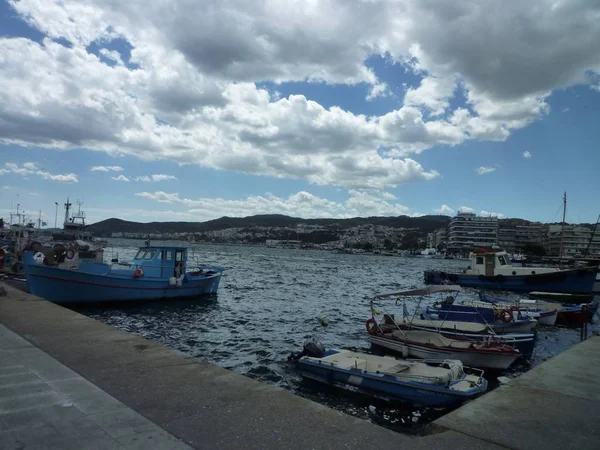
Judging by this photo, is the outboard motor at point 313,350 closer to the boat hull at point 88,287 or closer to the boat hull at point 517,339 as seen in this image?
the boat hull at point 517,339

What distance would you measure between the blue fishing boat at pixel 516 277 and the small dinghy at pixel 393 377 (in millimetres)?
34984

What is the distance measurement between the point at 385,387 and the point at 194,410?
5614mm

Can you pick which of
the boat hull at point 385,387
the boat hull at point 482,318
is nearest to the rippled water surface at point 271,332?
the boat hull at point 385,387

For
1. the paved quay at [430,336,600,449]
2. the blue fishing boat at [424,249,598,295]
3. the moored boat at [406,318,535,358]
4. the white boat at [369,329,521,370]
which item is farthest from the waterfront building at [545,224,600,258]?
the paved quay at [430,336,600,449]

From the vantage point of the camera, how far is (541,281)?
137 ft

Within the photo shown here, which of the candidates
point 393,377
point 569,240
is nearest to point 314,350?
point 393,377

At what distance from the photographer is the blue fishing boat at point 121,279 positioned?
865 inches

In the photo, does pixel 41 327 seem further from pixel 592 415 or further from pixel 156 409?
pixel 592 415

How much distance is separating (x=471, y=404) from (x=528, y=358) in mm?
10263

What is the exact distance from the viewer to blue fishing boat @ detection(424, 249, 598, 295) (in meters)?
40.1

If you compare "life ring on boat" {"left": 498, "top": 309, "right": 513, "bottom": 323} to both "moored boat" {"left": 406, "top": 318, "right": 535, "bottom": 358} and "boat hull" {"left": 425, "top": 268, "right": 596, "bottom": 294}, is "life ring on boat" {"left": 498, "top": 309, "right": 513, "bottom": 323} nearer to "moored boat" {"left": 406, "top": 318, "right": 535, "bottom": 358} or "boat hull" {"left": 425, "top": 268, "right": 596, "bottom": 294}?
"moored boat" {"left": 406, "top": 318, "right": 535, "bottom": 358}

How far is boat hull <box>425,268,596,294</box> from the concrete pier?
37148mm

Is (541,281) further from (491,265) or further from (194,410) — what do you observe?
(194,410)

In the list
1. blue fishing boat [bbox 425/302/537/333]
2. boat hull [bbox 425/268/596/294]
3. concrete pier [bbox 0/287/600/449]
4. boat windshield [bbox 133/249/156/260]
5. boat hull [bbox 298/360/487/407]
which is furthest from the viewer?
boat hull [bbox 425/268/596/294]
